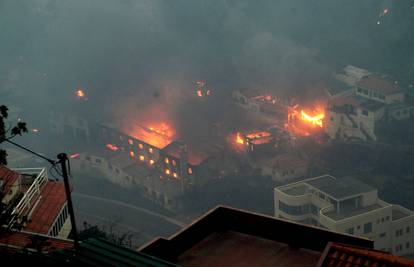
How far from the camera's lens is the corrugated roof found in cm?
811

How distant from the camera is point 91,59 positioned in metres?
90.7

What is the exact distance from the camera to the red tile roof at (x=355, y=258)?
8.57 meters

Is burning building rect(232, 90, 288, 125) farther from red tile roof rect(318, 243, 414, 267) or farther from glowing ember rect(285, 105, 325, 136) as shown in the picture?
red tile roof rect(318, 243, 414, 267)

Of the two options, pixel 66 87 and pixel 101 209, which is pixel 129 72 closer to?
pixel 66 87

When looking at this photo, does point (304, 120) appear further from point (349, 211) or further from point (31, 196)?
point (31, 196)

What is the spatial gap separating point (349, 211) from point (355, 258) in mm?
25313

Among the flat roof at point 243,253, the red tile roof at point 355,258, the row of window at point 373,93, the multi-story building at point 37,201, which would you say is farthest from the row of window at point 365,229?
the row of window at point 373,93

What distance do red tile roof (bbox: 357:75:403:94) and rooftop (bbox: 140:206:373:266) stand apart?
47.9 meters

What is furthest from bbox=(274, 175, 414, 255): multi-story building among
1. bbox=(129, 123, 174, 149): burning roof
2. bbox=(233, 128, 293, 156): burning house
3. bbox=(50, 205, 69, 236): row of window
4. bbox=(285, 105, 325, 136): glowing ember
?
bbox=(285, 105, 325, 136): glowing ember

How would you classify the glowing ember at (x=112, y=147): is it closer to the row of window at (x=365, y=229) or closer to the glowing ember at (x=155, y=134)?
the glowing ember at (x=155, y=134)

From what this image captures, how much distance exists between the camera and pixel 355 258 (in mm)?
8883

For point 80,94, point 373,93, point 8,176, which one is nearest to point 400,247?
point 373,93

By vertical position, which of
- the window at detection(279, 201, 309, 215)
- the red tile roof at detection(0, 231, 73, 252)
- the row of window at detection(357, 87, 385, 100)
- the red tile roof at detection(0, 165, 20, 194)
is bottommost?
the red tile roof at detection(0, 231, 73, 252)

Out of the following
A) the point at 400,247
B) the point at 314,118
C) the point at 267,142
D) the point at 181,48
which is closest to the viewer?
the point at 400,247
